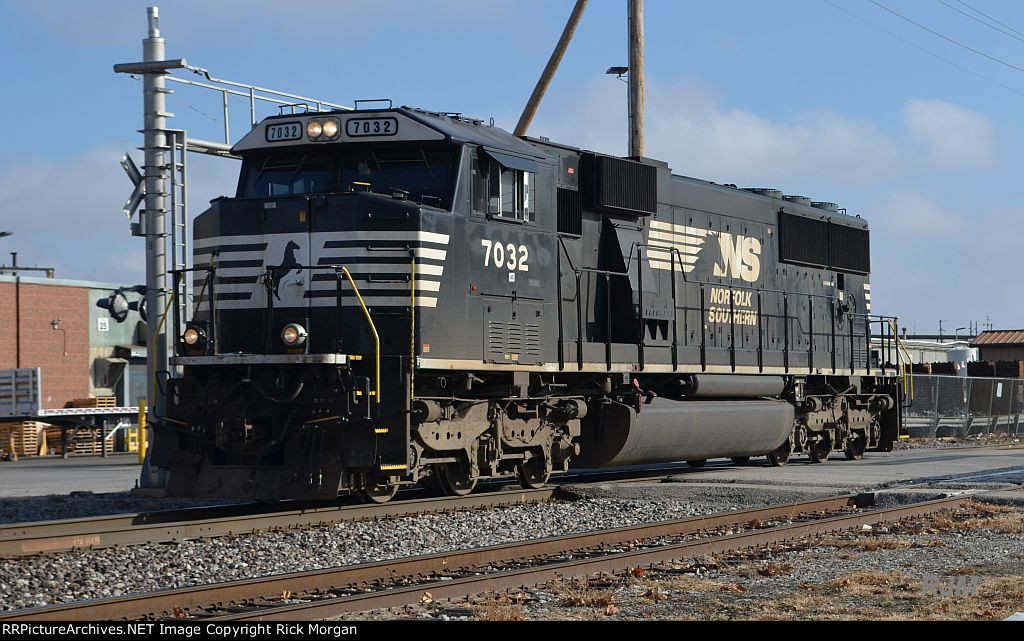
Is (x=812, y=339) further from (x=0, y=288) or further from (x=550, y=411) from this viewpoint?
(x=0, y=288)

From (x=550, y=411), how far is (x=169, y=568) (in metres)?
5.94

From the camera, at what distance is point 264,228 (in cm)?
1241

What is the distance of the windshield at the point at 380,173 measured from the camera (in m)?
12.5

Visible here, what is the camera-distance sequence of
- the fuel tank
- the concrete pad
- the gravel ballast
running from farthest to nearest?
1. the concrete pad
2. the fuel tank
3. the gravel ballast

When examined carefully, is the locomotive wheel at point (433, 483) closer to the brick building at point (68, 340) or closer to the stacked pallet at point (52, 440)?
the stacked pallet at point (52, 440)

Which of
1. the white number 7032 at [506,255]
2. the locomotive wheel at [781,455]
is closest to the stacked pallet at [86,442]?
the locomotive wheel at [781,455]

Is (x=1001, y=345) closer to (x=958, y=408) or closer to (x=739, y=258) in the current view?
(x=958, y=408)

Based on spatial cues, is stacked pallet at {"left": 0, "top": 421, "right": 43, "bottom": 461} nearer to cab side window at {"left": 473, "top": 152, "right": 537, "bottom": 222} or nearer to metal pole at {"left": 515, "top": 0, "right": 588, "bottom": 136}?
metal pole at {"left": 515, "top": 0, "right": 588, "bottom": 136}

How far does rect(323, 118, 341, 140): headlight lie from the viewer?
12.6 meters

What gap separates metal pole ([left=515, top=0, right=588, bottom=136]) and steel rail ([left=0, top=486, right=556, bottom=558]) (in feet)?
34.0

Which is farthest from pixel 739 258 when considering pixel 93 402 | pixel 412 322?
pixel 93 402

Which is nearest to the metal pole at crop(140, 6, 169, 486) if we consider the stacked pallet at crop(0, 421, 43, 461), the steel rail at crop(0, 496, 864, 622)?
the steel rail at crop(0, 496, 864, 622)

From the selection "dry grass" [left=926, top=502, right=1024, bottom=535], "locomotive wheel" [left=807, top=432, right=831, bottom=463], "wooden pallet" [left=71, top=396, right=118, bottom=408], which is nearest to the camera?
"dry grass" [left=926, top=502, right=1024, bottom=535]
